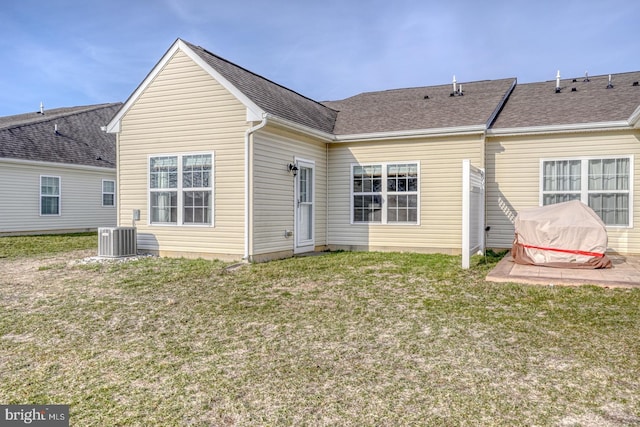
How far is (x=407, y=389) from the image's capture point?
123 inches

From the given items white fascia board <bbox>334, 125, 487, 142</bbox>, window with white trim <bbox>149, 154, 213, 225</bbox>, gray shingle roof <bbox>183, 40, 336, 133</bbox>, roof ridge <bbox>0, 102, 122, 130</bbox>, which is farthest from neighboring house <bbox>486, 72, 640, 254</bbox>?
roof ridge <bbox>0, 102, 122, 130</bbox>

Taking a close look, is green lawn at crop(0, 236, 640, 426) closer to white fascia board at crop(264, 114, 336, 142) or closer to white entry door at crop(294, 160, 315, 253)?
white entry door at crop(294, 160, 315, 253)

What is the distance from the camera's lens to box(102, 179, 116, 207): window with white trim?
60.3 ft

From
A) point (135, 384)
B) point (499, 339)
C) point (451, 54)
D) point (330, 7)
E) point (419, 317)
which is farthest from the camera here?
point (451, 54)

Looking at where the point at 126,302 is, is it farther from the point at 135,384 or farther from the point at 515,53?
the point at 515,53

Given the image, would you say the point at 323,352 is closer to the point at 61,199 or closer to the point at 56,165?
the point at 56,165

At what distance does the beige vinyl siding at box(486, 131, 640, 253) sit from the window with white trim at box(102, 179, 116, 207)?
1532 centimetres

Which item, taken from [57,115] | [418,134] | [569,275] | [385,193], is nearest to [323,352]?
[569,275]

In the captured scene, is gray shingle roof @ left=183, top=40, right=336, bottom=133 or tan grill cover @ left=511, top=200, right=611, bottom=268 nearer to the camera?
tan grill cover @ left=511, top=200, right=611, bottom=268

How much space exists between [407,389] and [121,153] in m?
9.43

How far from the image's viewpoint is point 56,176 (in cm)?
1658

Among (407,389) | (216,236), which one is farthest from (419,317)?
(216,236)

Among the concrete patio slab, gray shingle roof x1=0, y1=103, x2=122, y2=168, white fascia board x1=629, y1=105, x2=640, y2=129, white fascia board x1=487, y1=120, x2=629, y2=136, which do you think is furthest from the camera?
gray shingle roof x1=0, y1=103, x2=122, y2=168

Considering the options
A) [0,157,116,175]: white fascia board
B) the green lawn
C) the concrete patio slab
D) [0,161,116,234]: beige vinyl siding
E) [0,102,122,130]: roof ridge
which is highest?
[0,102,122,130]: roof ridge
